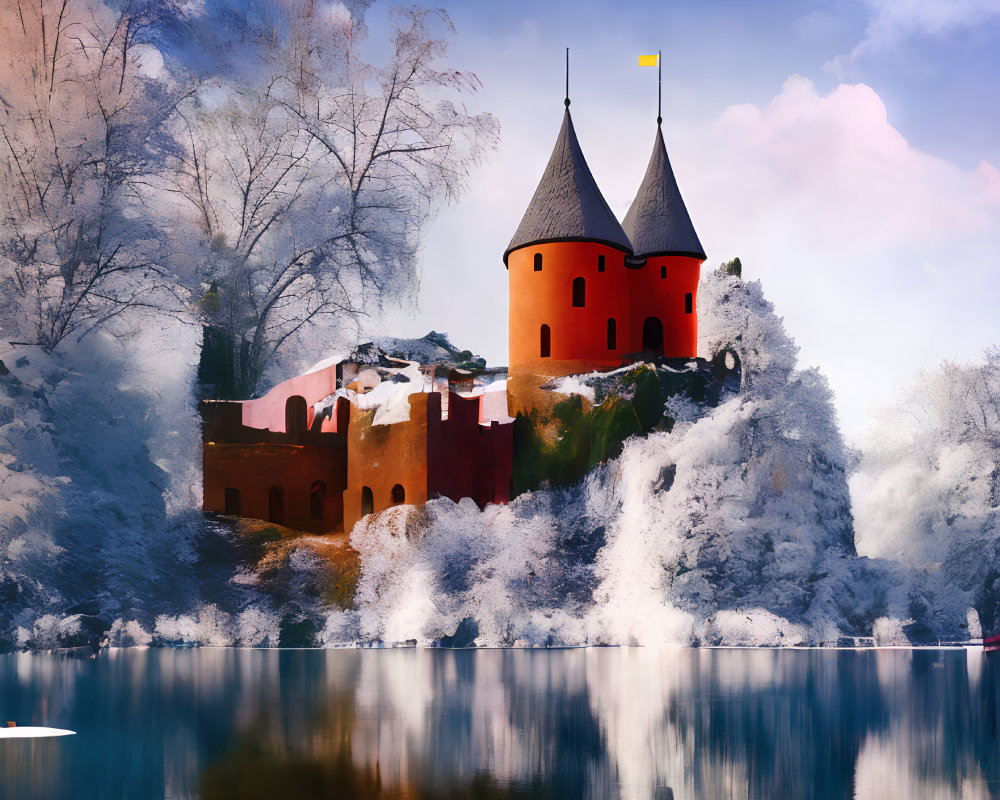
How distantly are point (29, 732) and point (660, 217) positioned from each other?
2208 centimetres

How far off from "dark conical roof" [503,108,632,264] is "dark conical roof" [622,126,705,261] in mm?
1315

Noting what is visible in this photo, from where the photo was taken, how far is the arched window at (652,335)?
34.1 metres

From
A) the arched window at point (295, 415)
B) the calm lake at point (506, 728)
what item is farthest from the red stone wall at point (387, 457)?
the calm lake at point (506, 728)

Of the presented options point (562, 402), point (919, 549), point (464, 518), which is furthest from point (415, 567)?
point (919, 549)

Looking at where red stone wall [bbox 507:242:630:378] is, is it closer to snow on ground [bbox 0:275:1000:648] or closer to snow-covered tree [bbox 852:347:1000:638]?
snow on ground [bbox 0:275:1000:648]

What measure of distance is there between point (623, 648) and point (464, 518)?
208 inches

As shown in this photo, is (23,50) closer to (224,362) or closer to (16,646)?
(224,362)

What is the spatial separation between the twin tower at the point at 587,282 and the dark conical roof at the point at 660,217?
0.04 metres

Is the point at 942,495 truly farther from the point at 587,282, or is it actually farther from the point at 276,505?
the point at 276,505

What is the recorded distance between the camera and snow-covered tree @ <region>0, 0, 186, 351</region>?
106ft

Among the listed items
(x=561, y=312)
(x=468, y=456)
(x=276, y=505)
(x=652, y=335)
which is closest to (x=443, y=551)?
(x=468, y=456)

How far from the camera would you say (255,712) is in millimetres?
20500

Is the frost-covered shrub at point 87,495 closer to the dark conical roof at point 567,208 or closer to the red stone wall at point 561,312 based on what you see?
the red stone wall at point 561,312

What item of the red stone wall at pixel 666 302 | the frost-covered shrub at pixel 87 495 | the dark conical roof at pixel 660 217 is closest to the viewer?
the frost-covered shrub at pixel 87 495
